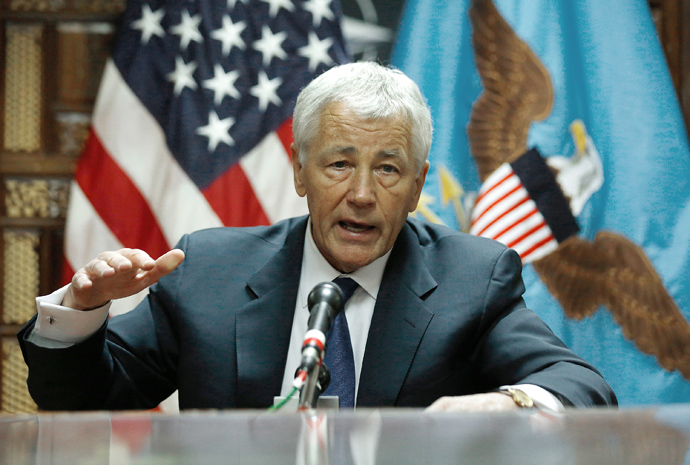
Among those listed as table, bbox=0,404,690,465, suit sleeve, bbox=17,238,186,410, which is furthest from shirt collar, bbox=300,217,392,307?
table, bbox=0,404,690,465

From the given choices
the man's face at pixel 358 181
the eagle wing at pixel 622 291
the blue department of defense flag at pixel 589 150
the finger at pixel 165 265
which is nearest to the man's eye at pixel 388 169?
the man's face at pixel 358 181

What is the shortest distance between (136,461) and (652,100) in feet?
A: 8.82

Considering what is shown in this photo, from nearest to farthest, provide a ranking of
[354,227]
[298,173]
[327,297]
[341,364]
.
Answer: [327,297], [341,364], [354,227], [298,173]

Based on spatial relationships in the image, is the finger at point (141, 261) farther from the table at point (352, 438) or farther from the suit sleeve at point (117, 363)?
the table at point (352, 438)

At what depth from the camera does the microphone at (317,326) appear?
1062 mm

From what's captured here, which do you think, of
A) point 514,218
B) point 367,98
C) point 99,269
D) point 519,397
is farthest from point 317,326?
point 514,218

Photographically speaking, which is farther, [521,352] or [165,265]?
[521,352]

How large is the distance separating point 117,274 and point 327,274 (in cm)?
63

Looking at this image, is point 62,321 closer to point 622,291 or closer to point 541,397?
point 541,397

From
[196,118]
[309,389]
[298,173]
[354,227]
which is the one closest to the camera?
[309,389]

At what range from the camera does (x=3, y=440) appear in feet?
2.79

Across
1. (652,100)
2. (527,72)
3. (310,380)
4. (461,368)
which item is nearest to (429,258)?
(461,368)

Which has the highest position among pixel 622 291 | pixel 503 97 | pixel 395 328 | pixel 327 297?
pixel 503 97

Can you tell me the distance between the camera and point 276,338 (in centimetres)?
182
